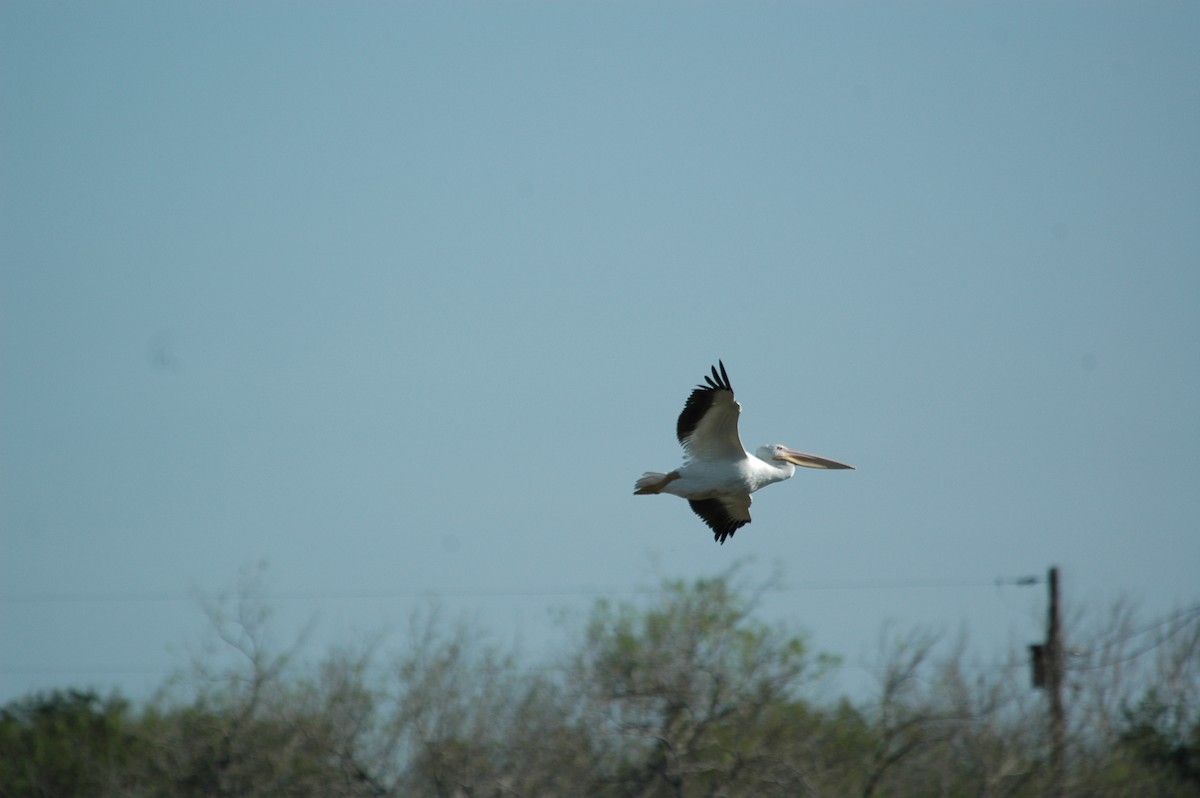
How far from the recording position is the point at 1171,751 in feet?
81.5

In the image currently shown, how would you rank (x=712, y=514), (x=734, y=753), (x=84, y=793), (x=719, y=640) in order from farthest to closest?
(x=84, y=793) < (x=719, y=640) < (x=734, y=753) < (x=712, y=514)

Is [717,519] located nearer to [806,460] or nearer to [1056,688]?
[806,460]

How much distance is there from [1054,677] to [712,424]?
29.4 feet

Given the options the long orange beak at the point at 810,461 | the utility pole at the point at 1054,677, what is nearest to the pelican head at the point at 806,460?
the long orange beak at the point at 810,461

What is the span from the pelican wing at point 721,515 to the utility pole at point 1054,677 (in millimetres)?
7221

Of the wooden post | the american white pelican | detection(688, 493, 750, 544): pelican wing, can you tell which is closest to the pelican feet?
the american white pelican

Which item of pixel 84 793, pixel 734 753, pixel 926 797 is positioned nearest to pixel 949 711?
pixel 926 797

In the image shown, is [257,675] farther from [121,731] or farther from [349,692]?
[121,731]

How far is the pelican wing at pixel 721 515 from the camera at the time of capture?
621 inches

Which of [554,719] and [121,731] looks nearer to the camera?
[554,719]

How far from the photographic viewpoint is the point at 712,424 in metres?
14.5

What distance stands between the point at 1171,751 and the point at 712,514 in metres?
12.5

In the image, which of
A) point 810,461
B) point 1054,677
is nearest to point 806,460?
point 810,461

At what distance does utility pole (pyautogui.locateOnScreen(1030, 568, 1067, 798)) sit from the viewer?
21203 mm
